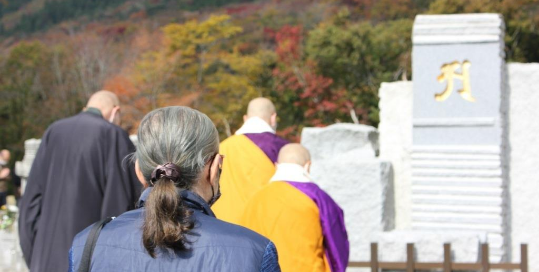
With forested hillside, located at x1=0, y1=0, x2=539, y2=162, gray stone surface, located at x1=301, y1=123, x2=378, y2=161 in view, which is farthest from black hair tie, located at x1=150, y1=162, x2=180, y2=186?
forested hillside, located at x1=0, y1=0, x2=539, y2=162

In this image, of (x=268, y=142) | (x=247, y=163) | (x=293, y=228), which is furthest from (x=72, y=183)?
(x=268, y=142)

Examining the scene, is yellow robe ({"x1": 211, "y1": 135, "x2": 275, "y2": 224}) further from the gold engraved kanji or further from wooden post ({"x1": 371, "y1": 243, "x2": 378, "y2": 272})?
the gold engraved kanji

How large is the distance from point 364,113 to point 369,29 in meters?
2.29

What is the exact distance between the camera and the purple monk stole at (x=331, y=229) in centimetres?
439

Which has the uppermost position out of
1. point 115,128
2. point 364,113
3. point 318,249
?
point 364,113

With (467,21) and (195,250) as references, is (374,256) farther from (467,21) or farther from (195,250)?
(195,250)

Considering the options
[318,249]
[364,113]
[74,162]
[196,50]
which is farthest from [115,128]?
[196,50]

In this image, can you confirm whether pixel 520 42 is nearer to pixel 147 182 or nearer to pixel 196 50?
pixel 196 50

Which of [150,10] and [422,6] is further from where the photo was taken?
[150,10]

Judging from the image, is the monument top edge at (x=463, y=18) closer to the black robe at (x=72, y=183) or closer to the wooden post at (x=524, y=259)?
the wooden post at (x=524, y=259)

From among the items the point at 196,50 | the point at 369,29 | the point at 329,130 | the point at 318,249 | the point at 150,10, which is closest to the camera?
the point at 318,249

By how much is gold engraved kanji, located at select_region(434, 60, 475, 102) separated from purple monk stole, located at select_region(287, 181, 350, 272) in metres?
3.49

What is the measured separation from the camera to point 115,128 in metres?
4.45

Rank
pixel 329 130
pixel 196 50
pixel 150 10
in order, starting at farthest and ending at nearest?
pixel 150 10 < pixel 196 50 < pixel 329 130
